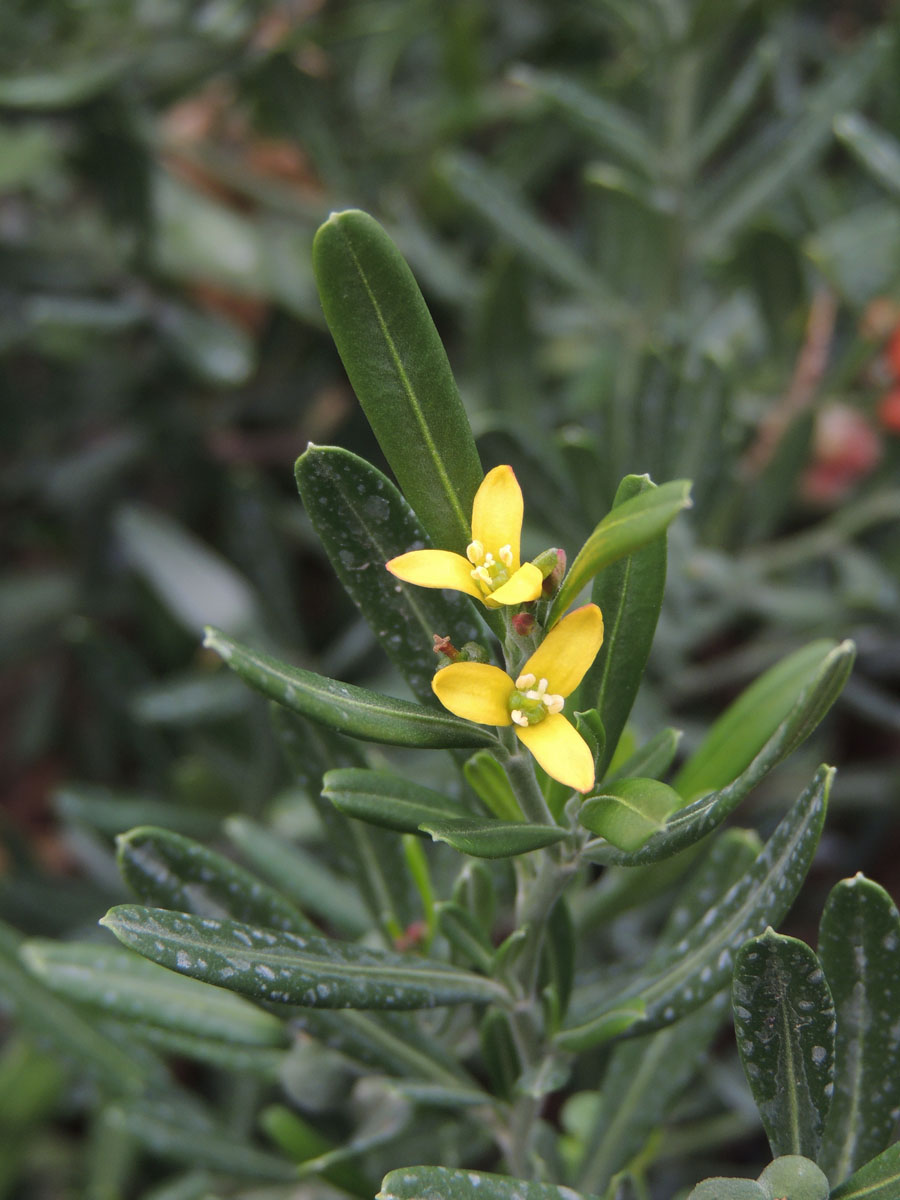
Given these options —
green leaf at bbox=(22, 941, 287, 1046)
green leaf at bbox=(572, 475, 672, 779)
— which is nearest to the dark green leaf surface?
green leaf at bbox=(572, 475, 672, 779)

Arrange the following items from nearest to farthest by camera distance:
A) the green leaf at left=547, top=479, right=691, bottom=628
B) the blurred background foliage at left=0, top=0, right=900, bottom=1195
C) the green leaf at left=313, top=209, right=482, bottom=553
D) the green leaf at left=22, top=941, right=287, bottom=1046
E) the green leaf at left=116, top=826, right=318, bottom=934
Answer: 1. the green leaf at left=547, top=479, right=691, bottom=628
2. the green leaf at left=313, top=209, right=482, bottom=553
3. the green leaf at left=116, top=826, right=318, bottom=934
4. the green leaf at left=22, top=941, right=287, bottom=1046
5. the blurred background foliage at left=0, top=0, right=900, bottom=1195

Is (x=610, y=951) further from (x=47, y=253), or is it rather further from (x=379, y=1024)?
(x=47, y=253)

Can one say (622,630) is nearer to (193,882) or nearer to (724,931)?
(724,931)

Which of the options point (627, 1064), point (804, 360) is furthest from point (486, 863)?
point (804, 360)

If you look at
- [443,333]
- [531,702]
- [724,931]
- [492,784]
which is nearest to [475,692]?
[531,702]

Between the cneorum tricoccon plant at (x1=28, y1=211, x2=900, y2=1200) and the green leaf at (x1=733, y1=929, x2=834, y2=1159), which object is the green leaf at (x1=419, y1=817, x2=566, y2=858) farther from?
the green leaf at (x1=733, y1=929, x2=834, y2=1159)

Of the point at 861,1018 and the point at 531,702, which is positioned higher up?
the point at 531,702

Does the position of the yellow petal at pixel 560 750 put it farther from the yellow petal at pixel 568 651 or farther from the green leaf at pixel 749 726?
the green leaf at pixel 749 726
